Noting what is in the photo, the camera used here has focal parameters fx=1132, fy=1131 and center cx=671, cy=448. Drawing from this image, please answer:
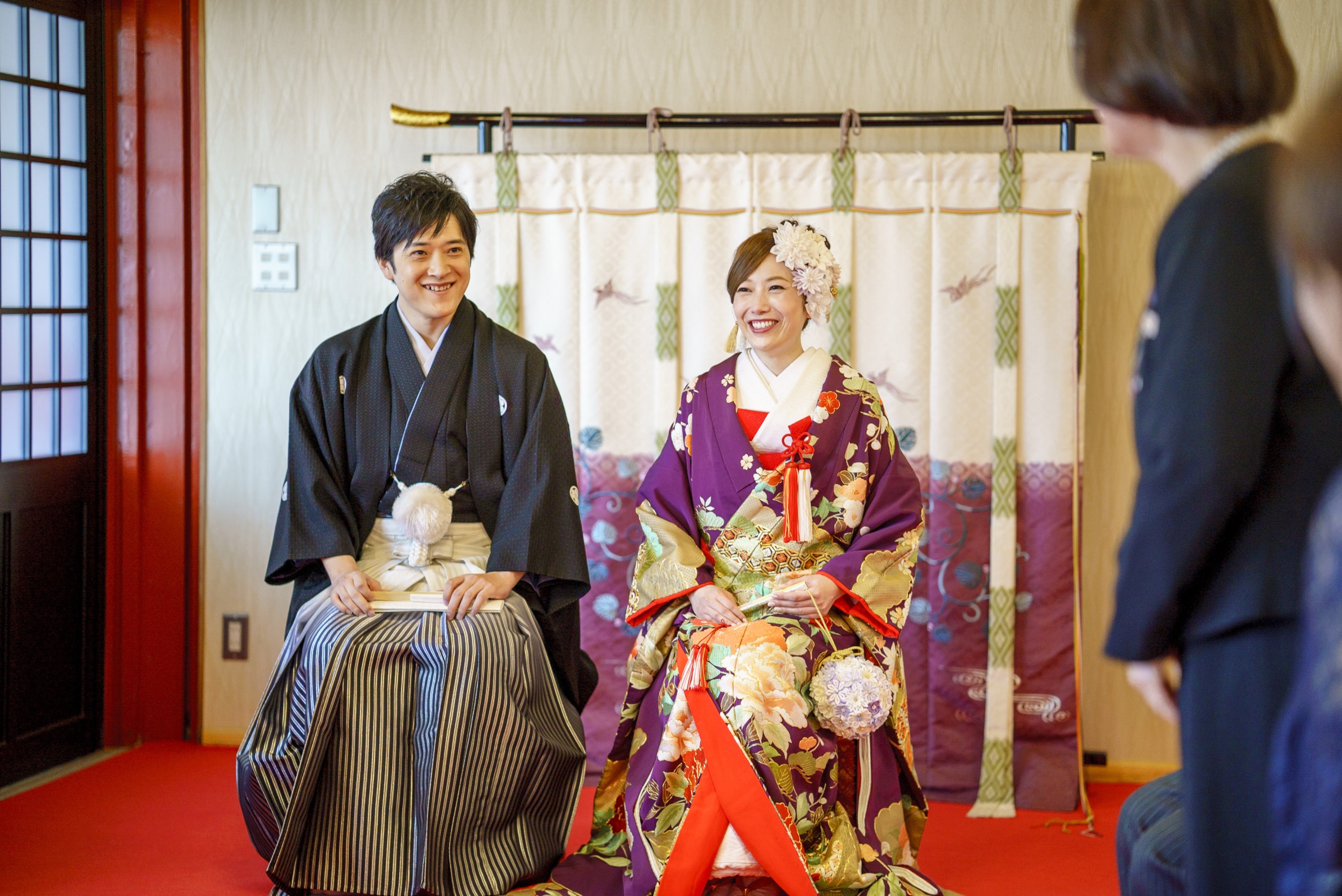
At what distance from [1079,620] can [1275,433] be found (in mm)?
2241

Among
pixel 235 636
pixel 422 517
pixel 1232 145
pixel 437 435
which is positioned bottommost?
pixel 235 636

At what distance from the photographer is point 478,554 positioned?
276 cm

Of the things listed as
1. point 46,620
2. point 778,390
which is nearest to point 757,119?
point 778,390

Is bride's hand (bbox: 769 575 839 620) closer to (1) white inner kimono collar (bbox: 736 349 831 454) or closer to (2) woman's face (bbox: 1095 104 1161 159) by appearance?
(1) white inner kimono collar (bbox: 736 349 831 454)

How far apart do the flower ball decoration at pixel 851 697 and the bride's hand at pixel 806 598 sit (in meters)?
0.13

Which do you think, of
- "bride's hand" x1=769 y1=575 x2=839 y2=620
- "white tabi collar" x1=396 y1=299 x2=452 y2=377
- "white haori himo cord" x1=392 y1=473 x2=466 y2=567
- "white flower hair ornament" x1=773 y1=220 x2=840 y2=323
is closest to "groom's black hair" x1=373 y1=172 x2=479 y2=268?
"white tabi collar" x1=396 y1=299 x2=452 y2=377

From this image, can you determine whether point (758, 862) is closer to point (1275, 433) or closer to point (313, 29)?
point (1275, 433)

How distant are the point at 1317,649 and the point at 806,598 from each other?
165cm

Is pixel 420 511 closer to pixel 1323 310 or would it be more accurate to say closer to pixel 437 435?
pixel 437 435

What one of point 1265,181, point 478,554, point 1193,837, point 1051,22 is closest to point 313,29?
point 478,554

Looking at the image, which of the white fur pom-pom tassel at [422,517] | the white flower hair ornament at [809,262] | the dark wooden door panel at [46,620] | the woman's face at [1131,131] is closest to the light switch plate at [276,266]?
the dark wooden door panel at [46,620]

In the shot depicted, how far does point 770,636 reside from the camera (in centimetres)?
247

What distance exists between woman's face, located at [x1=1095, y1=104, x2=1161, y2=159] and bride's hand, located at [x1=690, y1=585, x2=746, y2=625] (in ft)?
4.70

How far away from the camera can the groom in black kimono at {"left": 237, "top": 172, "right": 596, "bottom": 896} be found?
8.18ft
